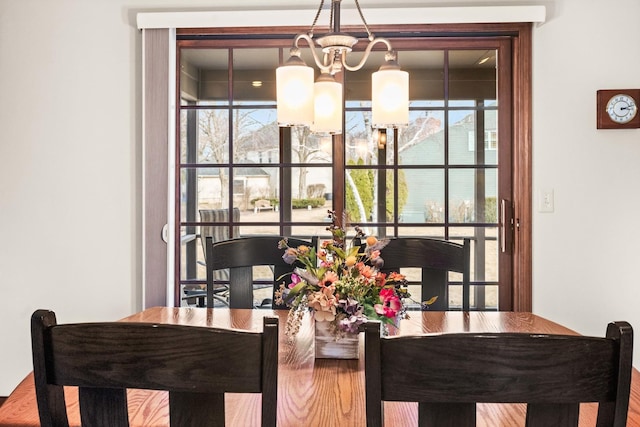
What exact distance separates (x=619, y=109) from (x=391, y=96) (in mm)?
1574

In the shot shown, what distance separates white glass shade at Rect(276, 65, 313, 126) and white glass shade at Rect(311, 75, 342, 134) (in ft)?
0.37

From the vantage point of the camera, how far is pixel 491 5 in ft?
8.63

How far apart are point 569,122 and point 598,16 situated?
1.71ft

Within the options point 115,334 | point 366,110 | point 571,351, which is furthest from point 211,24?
point 571,351

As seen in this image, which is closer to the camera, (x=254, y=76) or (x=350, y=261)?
(x=350, y=261)

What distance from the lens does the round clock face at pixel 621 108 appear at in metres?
2.54

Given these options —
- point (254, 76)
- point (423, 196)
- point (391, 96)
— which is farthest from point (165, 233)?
point (391, 96)

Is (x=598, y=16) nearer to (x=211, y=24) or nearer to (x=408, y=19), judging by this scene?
(x=408, y=19)

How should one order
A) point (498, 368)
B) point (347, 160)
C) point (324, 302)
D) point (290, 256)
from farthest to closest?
point (347, 160) < point (290, 256) < point (324, 302) < point (498, 368)

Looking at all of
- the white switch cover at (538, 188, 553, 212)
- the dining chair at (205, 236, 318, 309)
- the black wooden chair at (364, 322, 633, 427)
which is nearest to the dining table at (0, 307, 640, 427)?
the black wooden chair at (364, 322, 633, 427)

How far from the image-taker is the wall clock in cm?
254

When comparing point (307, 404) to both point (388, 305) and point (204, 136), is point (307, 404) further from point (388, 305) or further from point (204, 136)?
point (204, 136)

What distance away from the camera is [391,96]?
1.55 metres

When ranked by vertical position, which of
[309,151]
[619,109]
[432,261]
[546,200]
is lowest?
[432,261]
